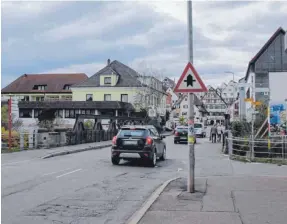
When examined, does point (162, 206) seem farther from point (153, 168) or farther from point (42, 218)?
point (153, 168)

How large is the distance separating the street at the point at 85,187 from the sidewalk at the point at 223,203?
67 cm

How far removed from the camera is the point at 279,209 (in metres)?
8.09

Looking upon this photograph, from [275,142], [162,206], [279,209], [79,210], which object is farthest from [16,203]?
[275,142]

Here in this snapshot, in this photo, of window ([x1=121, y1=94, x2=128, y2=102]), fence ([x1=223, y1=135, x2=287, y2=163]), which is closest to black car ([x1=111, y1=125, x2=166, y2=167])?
fence ([x1=223, y1=135, x2=287, y2=163])

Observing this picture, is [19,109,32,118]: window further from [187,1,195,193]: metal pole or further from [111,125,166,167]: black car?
[187,1,195,193]: metal pole

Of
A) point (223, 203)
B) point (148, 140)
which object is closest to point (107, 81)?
point (148, 140)

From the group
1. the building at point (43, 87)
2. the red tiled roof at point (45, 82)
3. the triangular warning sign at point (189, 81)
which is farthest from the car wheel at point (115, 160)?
the red tiled roof at point (45, 82)

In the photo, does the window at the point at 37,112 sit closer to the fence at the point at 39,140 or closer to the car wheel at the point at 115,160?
the fence at the point at 39,140

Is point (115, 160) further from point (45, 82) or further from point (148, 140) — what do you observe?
point (45, 82)

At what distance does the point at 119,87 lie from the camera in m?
71.9

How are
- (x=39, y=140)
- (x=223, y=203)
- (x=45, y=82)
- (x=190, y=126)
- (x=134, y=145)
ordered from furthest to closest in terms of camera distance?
(x=45, y=82), (x=39, y=140), (x=134, y=145), (x=190, y=126), (x=223, y=203)

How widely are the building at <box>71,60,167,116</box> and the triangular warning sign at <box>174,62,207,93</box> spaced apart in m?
58.4

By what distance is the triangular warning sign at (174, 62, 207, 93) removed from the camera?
9977 millimetres

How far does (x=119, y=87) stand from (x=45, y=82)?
68.2 feet
